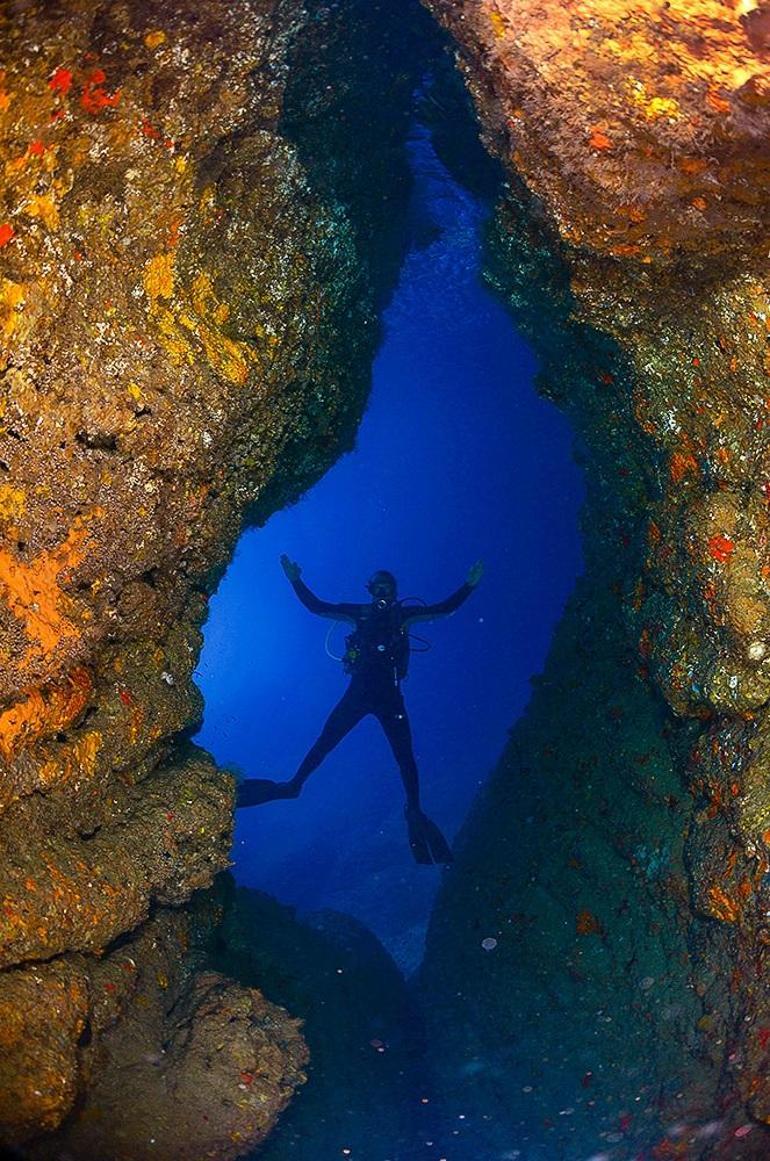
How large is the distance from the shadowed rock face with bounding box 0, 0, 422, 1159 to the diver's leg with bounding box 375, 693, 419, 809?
16.5 ft

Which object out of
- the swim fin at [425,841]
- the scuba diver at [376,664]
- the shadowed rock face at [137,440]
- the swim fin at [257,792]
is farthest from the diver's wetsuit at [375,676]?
the shadowed rock face at [137,440]

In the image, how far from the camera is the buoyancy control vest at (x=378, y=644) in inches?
448

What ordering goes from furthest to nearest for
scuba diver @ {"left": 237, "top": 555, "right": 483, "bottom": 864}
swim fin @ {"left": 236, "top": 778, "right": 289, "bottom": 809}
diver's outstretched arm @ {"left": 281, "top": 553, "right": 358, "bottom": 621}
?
scuba diver @ {"left": 237, "top": 555, "right": 483, "bottom": 864}, diver's outstretched arm @ {"left": 281, "top": 553, "right": 358, "bottom": 621}, swim fin @ {"left": 236, "top": 778, "right": 289, "bottom": 809}

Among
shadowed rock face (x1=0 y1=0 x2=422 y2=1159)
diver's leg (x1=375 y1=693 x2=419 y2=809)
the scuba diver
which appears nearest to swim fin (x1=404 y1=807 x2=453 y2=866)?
diver's leg (x1=375 y1=693 x2=419 y2=809)

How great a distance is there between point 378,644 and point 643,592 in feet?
22.4

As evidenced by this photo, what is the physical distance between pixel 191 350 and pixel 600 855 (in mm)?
4883

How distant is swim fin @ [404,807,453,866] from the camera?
30.2 ft

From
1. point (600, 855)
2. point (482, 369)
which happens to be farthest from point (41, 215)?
point (482, 369)

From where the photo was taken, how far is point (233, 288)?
165 inches

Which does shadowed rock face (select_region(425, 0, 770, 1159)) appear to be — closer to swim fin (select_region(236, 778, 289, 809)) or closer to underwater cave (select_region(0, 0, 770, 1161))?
underwater cave (select_region(0, 0, 770, 1161))

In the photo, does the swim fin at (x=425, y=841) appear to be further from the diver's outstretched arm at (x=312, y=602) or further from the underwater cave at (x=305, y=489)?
the diver's outstretched arm at (x=312, y=602)

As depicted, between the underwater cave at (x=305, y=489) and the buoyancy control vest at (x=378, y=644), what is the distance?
405cm

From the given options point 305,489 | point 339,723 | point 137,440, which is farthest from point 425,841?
point 137,440

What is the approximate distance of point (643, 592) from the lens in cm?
497
